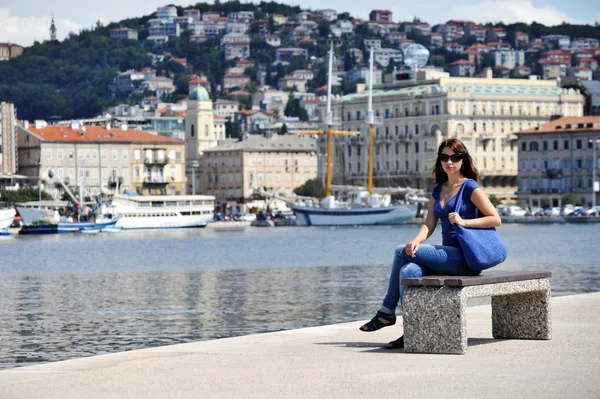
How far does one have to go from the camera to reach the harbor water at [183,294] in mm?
20844

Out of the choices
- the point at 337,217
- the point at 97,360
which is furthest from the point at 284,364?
the point at 337,217

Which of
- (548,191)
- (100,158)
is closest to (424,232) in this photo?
(548,191)

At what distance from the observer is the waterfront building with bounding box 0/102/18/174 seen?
523 feet

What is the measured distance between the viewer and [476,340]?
47.4 ft

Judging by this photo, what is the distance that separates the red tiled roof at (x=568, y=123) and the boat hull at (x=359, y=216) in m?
17.2

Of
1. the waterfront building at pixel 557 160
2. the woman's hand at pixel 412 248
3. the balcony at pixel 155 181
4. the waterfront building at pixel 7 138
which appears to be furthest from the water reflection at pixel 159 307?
the balcony at pixel 155 181

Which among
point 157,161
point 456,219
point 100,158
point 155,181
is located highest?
point 100,158

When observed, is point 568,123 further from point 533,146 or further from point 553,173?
point 553,173

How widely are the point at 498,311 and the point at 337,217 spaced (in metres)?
125

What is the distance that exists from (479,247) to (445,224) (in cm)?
39

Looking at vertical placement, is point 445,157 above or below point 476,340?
above

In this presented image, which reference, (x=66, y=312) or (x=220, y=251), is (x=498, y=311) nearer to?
(x=66, y=312)

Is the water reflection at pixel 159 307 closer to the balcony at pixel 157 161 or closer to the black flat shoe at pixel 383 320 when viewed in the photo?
the black flat shoe at pixel 383 320

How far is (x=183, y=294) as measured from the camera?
3209 centimetres
